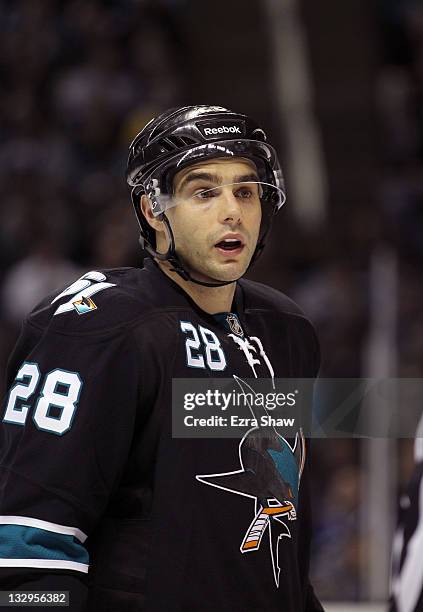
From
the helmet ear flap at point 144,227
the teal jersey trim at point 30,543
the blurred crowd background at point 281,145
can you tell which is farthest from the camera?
the blurred crowd background at point 281,145

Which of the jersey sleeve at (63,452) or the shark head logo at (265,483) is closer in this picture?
the jersey sleeve at (63,452)

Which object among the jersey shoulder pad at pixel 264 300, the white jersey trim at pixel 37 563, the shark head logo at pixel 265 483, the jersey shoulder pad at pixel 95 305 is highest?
the jersey shoulder pad at pixel 264 300

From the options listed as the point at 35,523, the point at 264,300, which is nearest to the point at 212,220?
the point at 264,300

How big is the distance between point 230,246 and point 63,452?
0.45 m

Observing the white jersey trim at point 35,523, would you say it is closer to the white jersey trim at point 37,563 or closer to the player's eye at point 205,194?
the white jersey trim at point 37,563

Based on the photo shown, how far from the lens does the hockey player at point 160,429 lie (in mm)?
1912

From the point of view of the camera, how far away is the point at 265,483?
2078 millimetres

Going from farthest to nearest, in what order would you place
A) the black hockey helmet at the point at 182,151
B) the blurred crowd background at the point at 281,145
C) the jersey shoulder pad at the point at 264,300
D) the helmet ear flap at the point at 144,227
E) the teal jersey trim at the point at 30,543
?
1. the blurred crowd background at the point at 281,145
2. the jersey shoulder pad at the point at 264,300
3. the helmet ear flap at the point at 144,227
4. the black hockey helmet at the point at 182,151
5. the teal jersey trim at the point at 30,543

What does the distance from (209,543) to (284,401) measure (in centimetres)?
31

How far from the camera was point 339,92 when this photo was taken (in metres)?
8.75

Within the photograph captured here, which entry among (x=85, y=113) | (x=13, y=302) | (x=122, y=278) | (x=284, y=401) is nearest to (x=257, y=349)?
(x=284, y=401)

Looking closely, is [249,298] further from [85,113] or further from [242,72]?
[242,72]

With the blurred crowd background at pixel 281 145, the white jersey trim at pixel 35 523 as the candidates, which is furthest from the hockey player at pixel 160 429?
the blurred crowd background at pixel 281 145

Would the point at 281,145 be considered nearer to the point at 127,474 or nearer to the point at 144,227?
the point at 144,227
